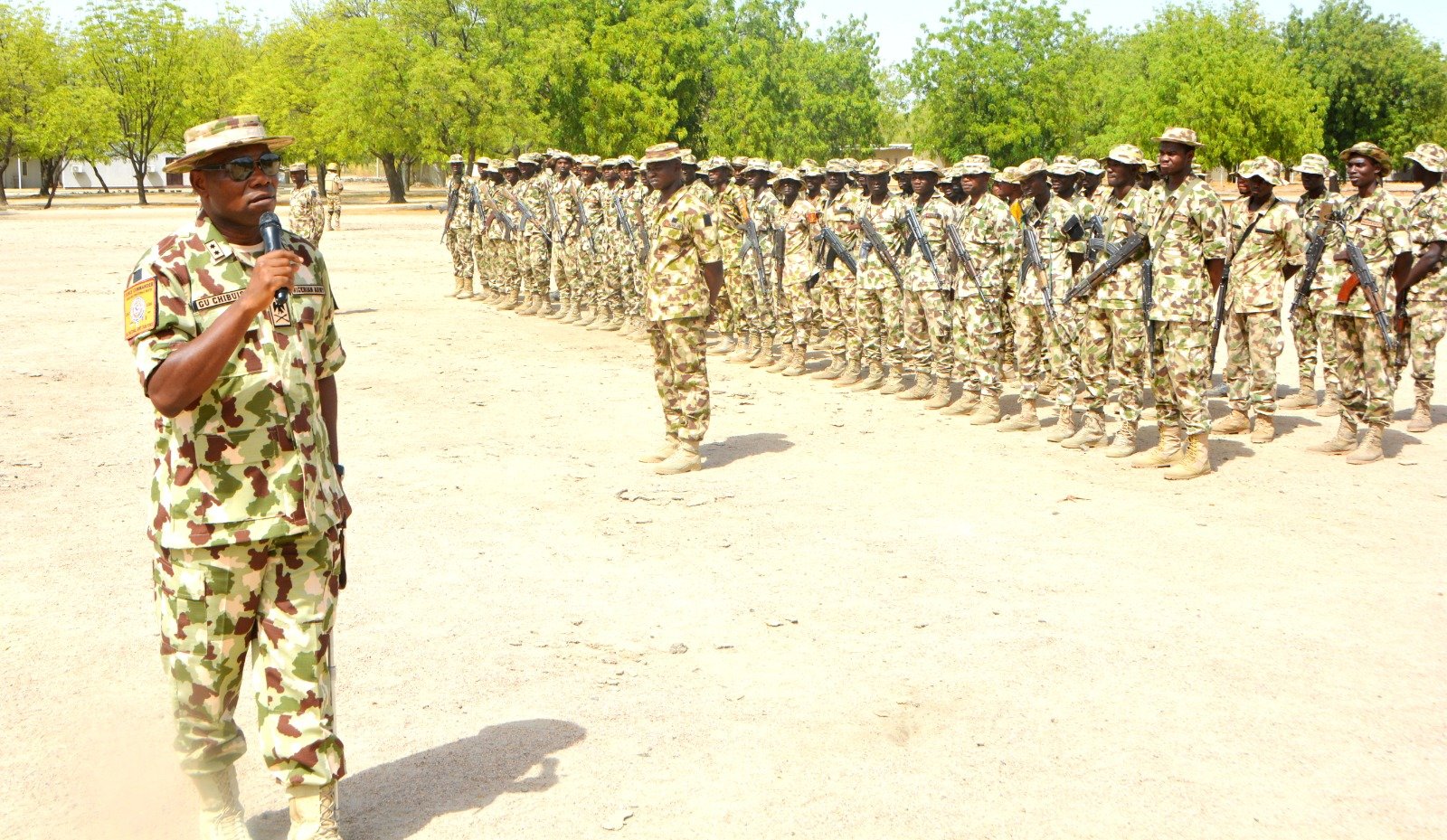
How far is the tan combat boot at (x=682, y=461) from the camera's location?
845 centimetres

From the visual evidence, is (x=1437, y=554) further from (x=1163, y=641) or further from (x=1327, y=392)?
(x=1327, y=392)

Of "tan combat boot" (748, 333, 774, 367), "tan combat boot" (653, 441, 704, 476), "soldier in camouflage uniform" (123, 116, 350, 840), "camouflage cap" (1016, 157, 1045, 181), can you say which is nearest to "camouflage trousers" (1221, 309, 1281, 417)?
"camouflage cap" (1016, 157, 1045, 181)

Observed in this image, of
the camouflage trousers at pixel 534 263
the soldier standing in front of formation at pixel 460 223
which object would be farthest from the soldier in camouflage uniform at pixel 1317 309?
the soldier standing in front of formation at pixel 460 223

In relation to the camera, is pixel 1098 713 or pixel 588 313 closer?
pixel 1098 713

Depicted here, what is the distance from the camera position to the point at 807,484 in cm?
815

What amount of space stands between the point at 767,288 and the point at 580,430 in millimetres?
3983

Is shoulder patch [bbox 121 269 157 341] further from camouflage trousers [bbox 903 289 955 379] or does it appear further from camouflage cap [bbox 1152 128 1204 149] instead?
camouflage trousers [bbox 903 289 955 379]

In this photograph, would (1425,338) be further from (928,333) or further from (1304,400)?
(928,333)

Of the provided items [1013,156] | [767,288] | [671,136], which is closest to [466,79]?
[671,136]

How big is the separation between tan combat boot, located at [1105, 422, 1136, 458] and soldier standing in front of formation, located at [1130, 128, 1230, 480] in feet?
Answer: 1.69

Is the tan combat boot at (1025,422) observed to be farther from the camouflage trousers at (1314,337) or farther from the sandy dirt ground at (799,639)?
the camouflage trousers at (1314,337)

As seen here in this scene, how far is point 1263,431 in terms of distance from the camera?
9477mm

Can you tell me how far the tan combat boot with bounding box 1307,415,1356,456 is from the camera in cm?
885

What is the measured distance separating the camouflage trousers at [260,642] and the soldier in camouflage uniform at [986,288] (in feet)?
24.1
